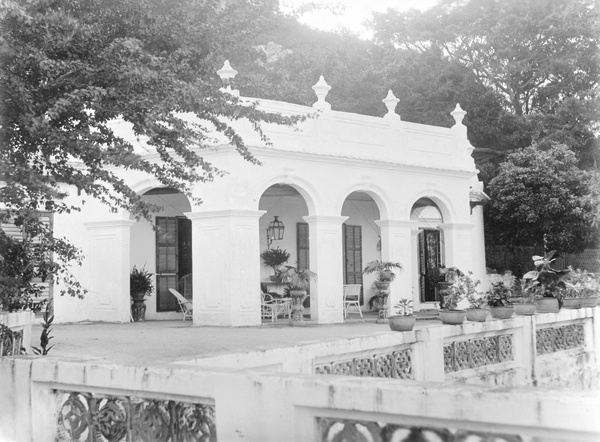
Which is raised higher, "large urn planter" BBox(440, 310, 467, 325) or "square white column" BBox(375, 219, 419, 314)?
"square white column" BBox(375, 219, 419, 314)

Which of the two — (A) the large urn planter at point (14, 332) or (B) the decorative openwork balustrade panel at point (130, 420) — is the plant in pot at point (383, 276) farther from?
(B) the decorative openwork balustrade panel at point (130, 420)

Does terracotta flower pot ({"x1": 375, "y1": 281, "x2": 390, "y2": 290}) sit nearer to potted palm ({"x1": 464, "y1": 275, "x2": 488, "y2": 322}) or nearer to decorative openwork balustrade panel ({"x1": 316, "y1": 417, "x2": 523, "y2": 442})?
potted palm ({"x1": 464, "y1": 275, "x2": 488, "y2": 322})

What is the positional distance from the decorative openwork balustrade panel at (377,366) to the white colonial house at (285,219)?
17.4 feet

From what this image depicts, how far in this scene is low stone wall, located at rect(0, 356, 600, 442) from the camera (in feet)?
10.1

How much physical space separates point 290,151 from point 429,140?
14.1 feet

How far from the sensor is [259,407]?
12.5 feet

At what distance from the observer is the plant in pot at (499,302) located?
453 inches

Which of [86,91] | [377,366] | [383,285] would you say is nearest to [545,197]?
[383,285]

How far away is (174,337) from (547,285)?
6048 mm

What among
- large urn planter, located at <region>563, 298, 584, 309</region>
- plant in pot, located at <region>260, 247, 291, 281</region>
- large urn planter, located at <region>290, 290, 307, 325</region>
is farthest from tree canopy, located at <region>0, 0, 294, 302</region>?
plant in pot, located at <region>260, 247, 291, 281</region>

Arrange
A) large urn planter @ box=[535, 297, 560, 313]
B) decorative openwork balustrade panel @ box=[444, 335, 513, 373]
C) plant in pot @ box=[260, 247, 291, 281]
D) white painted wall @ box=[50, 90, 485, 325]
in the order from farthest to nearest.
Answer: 1. plant in pot @ box=[260, 247, 291, 281]
2. white painted wall @ box=[50, 90, 485, 325]
3. large urn planter @ box=[535, 297, 560, 313]
4. decorative openwork balustrade panel @ box=[444, 335, 513, 373]

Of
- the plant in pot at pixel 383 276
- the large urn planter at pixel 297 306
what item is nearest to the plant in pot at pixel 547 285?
the plant in pot at pixel 383 276

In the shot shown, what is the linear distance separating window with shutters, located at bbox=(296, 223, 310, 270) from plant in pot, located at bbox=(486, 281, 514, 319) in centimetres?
750

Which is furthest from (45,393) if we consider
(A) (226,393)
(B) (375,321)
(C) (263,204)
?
(C) (263,204)
